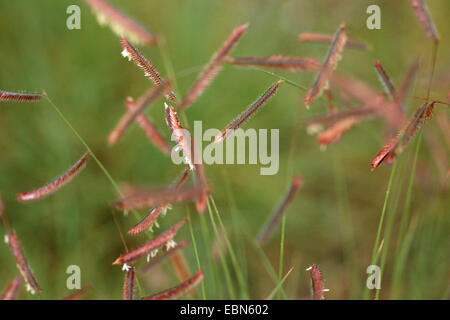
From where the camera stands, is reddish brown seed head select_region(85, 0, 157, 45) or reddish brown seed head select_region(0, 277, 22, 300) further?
reddish brown seed head select_region(0, 277, 22, 300)

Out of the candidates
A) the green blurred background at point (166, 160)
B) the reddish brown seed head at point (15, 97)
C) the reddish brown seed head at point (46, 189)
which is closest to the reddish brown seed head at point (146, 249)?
the reddish brown seed head at point (46, 189)

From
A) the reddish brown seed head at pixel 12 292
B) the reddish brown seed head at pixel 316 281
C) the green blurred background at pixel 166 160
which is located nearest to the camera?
the reddish brown seed head at pixel 316 281

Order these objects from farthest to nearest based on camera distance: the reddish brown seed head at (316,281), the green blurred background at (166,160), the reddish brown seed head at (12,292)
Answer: the green blurred background at (166,160) → the reddish brown seed head at (12,292) → the reddish brown seed head at (316,281)

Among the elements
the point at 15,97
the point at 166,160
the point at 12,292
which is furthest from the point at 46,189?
the point at 166,160

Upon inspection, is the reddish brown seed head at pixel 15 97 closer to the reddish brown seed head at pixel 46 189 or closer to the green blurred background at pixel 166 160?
the reddish brown seed head at pixel 46 189

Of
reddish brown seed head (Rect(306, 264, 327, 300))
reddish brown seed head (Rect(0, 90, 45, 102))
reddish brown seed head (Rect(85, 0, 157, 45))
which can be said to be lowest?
reddish brown seed head (Rect(306, 264, 327, 300))

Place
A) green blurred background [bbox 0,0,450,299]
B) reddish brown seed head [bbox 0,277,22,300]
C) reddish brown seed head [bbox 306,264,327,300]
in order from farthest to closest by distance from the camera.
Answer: green blurred background [bbox 0,0,450,299] < reddish brown seed head [bbox 0,277,22,300] < reddish brown seed head [bbox 306,264,327,300]

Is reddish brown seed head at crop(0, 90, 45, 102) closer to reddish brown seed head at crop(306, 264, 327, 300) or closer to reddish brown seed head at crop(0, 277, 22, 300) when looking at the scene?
reddish brown seed head at crop(0, 277, 22, 300)

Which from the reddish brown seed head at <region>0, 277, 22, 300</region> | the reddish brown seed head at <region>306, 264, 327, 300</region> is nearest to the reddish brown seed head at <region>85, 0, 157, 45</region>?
the reddish brown seed head at <region>306, 264, 327, 300</region>

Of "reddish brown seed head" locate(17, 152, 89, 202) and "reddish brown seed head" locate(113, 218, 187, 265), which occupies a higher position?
"reddish brown seed head" locate(17, 152, 89, 202)
